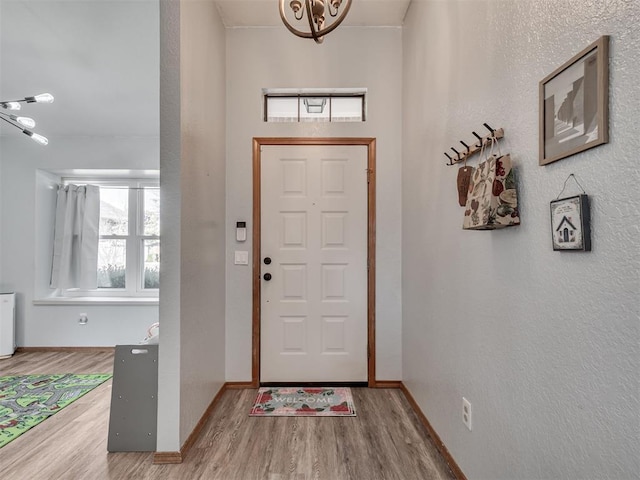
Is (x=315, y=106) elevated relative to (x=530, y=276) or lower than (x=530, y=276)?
elevated

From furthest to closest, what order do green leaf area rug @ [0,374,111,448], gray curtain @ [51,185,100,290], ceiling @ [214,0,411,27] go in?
gray curtain @ [51,185,100,290], ceiling @ [214,0,411,27], green leaf area rug @ [0,374,111,448]

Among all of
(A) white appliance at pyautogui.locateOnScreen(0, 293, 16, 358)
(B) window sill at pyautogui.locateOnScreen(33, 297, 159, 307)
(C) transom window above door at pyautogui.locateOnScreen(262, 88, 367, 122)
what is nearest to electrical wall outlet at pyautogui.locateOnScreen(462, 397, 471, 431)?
(C) transom window above door at pyautogui.locateOnScreen(262, 88, 367, 122)

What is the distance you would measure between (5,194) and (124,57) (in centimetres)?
276

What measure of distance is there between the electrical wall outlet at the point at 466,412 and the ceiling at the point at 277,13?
272 cm

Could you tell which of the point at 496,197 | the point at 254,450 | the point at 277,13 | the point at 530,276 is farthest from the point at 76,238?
the point at 530,276

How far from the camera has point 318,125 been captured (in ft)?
9.13

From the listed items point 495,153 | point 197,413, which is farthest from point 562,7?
point 197,413

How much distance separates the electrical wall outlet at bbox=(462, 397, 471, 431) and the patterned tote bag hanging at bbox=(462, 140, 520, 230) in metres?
0.86

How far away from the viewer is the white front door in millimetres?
2789

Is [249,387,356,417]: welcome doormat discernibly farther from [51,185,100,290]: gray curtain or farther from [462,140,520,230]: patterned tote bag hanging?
[51,185,100,290]: gray curtain

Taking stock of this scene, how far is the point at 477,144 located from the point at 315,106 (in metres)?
1.77

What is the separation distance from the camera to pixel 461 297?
1633 millimetres

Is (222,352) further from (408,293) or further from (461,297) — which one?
(461,297)

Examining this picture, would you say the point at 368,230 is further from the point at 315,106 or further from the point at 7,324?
the point at 7,324
